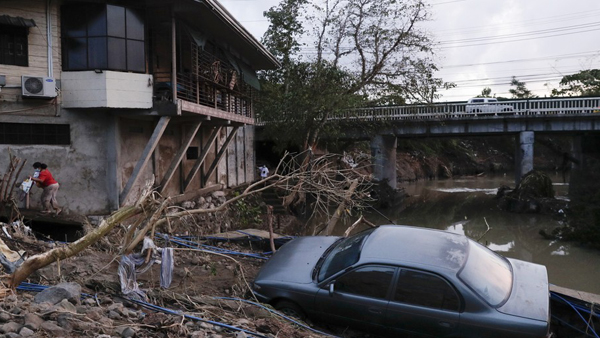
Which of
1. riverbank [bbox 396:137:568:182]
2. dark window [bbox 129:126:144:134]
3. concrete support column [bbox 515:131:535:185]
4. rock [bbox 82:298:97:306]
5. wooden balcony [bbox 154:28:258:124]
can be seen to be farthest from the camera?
riverbank [bbox 396:137:568:182]

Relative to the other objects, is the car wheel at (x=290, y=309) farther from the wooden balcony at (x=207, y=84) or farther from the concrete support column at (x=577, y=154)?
the concrete support column at (x=577, y=154)

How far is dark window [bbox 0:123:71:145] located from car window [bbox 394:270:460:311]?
30.7 feet

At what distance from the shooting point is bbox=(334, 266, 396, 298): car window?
5.09 metres

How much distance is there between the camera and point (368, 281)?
515cm

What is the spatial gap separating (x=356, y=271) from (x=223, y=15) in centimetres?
911

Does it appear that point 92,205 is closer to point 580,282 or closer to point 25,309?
point 25,309

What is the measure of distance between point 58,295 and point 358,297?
11.0ft

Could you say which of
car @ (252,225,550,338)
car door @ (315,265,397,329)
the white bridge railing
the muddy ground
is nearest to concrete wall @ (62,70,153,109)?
the muddy ground

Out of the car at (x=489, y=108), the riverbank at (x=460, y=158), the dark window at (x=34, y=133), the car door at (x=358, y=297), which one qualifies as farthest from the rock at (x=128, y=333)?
the riverbank at (x=460, y=158)

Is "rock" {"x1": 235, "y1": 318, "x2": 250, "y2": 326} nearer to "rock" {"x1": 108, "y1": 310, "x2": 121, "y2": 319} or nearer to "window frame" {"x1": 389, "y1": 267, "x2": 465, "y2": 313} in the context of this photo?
"rock" {"x1": 108, "y1": 310, "x2": 121, "y2": 319}

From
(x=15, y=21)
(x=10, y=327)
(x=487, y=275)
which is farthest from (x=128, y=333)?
(x=15, y=21)

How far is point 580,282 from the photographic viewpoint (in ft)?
38.4

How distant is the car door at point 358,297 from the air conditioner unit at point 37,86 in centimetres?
847

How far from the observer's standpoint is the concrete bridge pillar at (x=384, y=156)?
86.8ft
